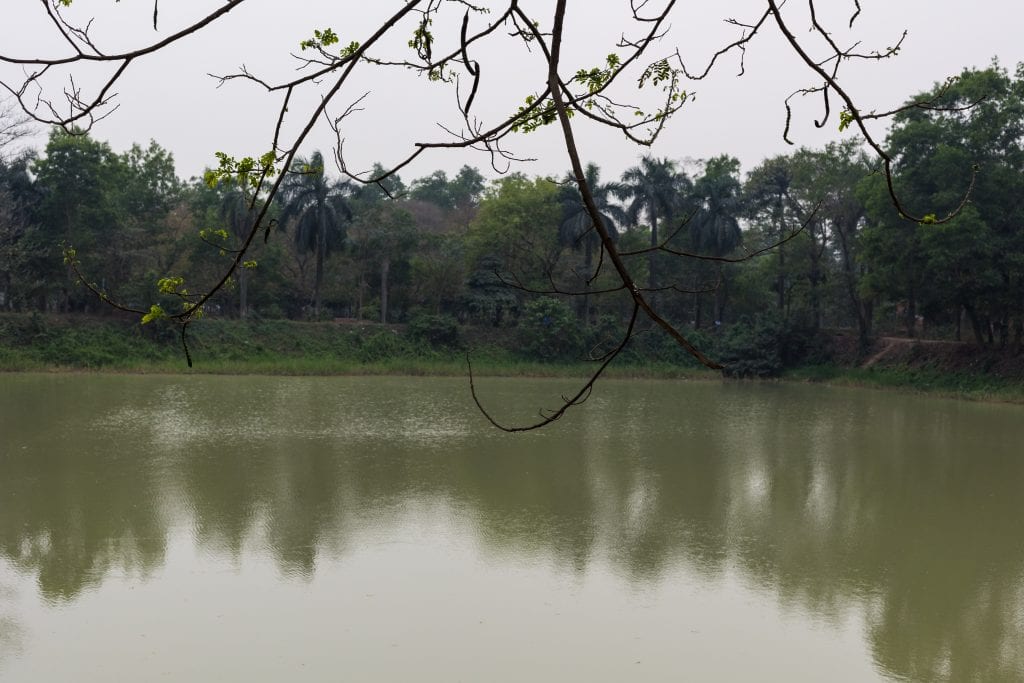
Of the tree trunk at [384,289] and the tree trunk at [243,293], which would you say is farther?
the tree trunk at [384,289]

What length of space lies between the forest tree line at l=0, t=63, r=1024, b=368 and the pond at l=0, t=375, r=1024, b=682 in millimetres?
7346

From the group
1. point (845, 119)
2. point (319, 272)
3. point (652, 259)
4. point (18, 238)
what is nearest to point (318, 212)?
point (319, 272)

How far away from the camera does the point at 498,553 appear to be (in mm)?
6203

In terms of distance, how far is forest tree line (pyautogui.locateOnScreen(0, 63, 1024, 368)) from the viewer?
57.7 feet

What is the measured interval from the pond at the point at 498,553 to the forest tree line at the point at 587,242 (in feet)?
24.1

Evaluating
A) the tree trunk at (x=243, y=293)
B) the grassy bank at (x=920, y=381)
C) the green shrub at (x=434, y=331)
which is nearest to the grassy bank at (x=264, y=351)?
the green shrub at (x=434, y=331)

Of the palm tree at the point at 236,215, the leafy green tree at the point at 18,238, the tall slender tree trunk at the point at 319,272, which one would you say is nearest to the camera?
the leafy green tree at the point at 18,238

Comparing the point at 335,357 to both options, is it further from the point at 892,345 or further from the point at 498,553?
the point at 498,553

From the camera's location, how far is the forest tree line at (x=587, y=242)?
1758cm

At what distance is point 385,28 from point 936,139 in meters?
19.3

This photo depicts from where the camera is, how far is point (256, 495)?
7.79 meters

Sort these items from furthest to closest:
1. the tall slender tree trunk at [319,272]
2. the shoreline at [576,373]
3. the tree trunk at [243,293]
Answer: the tall slender tree trunk at [319,272]
the tree trunk at [243,293]
the shoreline at [576,373]

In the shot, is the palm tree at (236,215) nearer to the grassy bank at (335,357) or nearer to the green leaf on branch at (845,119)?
the grassy bank at (335,357)

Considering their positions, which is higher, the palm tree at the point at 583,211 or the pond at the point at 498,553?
the palm tree at the point at 583,211
